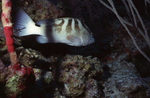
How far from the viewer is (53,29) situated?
2320 mm

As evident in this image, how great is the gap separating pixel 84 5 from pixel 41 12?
1638 mm

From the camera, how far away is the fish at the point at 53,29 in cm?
220

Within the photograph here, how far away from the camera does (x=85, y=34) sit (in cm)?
258

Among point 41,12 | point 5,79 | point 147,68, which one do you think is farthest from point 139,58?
point 5,79

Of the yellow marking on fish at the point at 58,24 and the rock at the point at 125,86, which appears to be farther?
the rock at the point at 125,86

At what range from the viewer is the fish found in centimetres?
220

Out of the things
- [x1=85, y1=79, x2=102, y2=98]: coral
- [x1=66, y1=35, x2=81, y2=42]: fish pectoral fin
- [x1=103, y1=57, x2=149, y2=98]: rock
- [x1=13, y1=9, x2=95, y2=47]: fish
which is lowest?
[x1=103, y1=57, x2=149, y2=98]: rock

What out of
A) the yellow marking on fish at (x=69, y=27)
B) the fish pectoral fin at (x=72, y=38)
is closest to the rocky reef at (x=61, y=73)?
the fish pectoral fin at (x=72, y=38)

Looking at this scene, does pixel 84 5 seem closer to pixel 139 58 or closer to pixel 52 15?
pixel 52 15

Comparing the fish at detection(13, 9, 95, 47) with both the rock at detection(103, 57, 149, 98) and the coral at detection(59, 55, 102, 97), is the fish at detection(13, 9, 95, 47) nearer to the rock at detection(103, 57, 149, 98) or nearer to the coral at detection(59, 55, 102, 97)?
the coral at detection(59, 55, 102, 97)

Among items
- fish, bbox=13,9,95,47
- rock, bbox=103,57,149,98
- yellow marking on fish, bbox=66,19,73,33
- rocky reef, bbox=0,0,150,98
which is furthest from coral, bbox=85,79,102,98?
yellow marking on fish, bbox=66,19,73,33

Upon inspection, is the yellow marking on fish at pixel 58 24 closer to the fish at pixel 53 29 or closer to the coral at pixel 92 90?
the fish at pixel 53 29

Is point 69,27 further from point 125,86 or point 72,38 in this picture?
point 125,86

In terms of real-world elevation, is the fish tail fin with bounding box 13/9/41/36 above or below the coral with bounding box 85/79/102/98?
above
